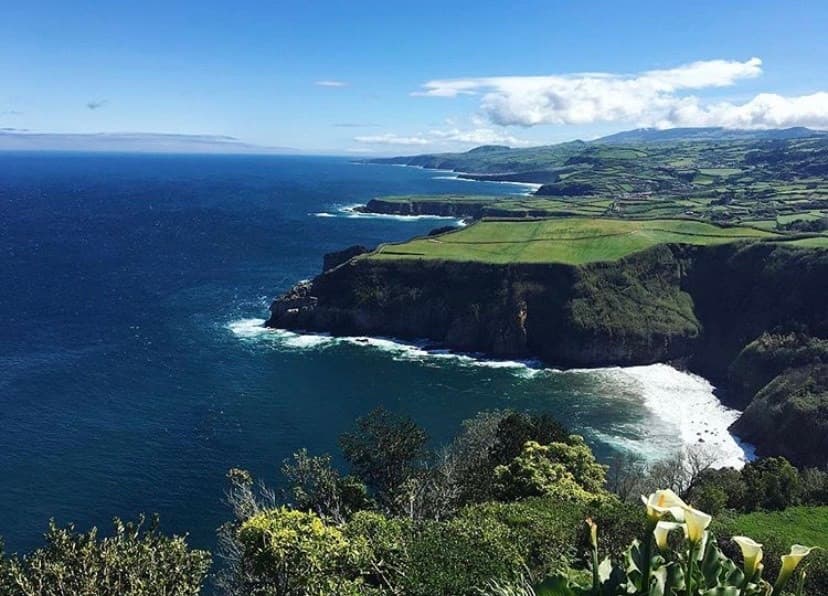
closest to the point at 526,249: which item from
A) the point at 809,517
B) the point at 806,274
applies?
the point at 806,274

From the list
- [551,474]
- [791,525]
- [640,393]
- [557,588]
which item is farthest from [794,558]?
[640,393]

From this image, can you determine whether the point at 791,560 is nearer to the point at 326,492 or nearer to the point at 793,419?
the point at 326,492

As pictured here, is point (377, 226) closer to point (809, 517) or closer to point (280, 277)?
point (280, 277)

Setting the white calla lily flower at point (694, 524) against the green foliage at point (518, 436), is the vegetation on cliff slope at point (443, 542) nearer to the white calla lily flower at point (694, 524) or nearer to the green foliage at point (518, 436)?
the white calla lily flower at point (694, 524)

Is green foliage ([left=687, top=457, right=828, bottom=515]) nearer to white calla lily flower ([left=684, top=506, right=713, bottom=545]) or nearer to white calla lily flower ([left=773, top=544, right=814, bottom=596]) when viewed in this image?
white calla lily flower ([left=773, top=544, right=814, bottom=596])

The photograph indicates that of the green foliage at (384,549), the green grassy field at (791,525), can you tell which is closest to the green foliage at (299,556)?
the green foliage at (384,549)

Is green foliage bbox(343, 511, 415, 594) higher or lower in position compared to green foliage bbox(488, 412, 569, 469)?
higher

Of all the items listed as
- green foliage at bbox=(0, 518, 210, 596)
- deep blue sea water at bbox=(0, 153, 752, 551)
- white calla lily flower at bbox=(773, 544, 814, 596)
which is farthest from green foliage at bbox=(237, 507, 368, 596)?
deep blue sea water at bbox=(0, 153, 752, 551)
